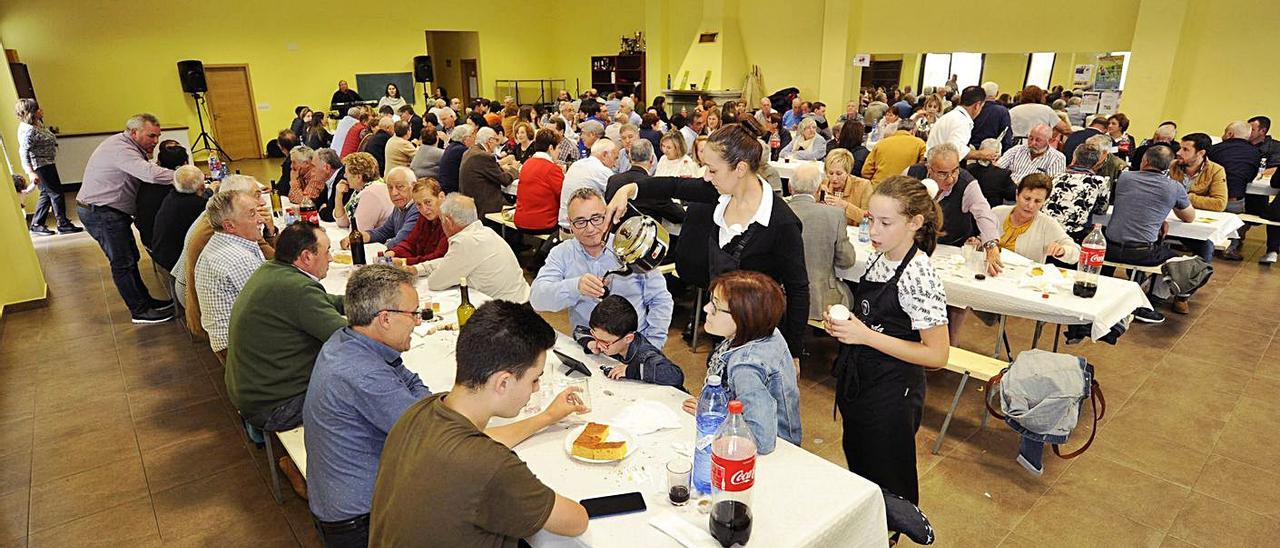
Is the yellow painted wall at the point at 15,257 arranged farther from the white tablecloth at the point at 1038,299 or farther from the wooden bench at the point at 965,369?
the wooden bench at the point at 965,369

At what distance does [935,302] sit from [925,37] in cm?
1090

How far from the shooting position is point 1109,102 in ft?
31.7

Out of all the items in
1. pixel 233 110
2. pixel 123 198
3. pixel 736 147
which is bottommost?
pixel 123 198

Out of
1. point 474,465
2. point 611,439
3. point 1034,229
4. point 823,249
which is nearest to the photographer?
point 474,465

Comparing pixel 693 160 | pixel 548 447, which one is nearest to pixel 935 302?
pixel 548 447

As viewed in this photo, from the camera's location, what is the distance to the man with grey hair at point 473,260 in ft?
11.7

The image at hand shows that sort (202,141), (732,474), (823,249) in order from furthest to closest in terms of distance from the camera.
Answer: (202,141) < (823,249) < (732,474)

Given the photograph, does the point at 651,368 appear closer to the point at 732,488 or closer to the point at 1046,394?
the point at 732,488

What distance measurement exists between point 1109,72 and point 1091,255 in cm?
794

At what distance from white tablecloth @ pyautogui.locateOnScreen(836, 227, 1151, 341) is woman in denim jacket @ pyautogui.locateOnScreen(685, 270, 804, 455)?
1.86 metres

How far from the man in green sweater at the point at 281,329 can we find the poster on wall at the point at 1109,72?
35.6 feet

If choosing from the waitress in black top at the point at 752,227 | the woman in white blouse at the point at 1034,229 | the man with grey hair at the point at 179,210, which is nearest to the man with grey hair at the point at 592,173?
the man with grey hair at the point at 179,210

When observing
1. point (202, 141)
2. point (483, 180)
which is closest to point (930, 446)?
point (483, 180)

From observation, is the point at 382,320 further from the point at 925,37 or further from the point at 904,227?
the point at 925,37
